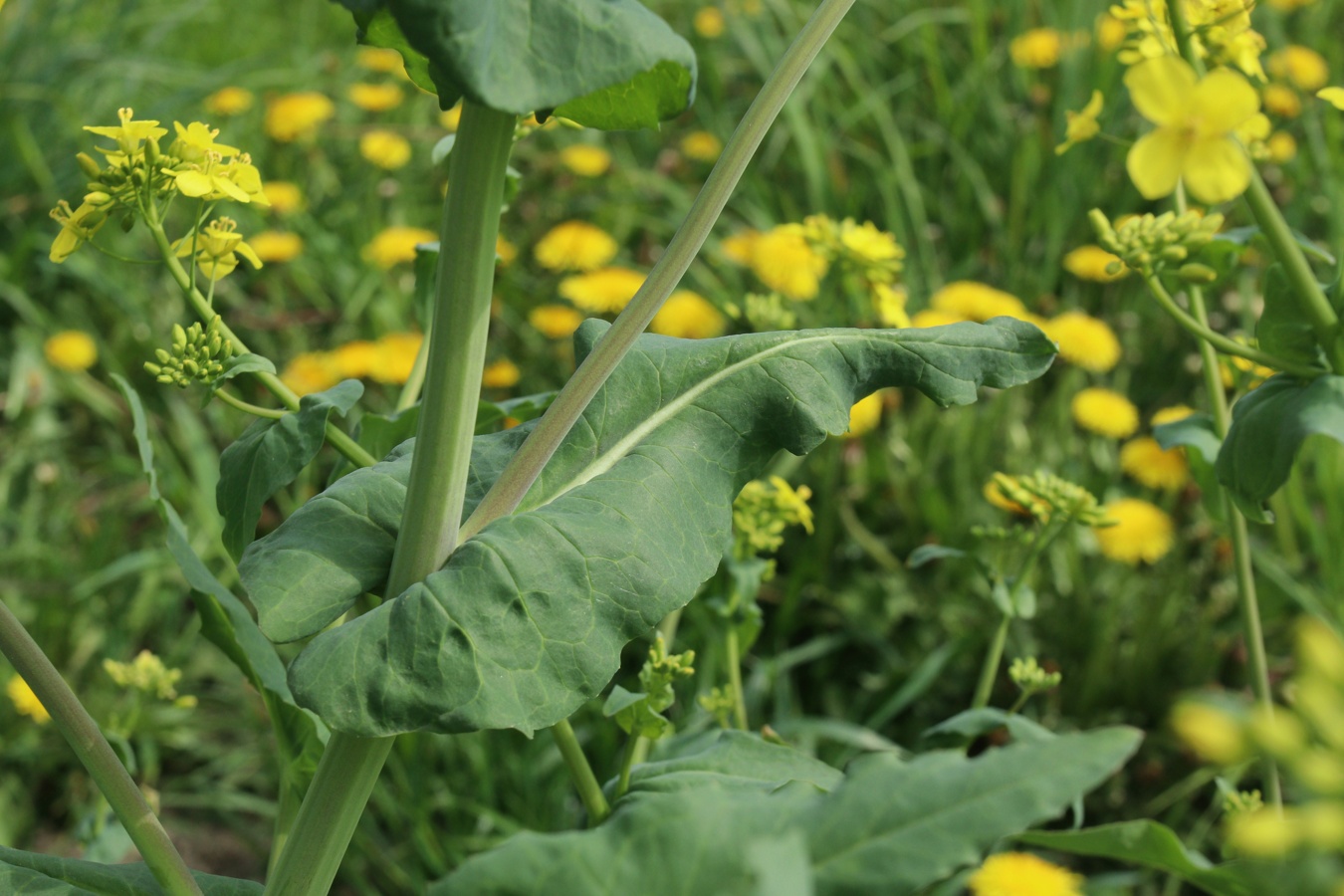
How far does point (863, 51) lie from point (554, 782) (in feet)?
7.92

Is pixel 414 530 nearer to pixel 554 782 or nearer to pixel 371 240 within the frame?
pixel 554 782

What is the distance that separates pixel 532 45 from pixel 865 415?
5.27ft

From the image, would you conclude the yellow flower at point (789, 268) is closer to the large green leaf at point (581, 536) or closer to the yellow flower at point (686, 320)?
the yellow flower at point (686, 320)

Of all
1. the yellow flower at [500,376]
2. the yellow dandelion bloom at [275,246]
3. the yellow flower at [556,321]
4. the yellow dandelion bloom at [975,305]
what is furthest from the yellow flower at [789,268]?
the yellow dandelion bloom at [275,246]

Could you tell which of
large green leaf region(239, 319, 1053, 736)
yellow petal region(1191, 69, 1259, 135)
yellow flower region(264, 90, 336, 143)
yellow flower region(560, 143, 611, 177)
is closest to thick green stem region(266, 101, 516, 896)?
large green leaf region(239, 319, 1053, 736)

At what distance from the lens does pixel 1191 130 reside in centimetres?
68

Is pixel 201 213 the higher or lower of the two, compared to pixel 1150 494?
higher

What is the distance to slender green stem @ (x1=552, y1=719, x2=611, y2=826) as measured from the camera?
35.7 inches

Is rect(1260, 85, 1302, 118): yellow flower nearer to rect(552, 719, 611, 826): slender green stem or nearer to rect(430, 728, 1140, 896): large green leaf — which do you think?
rect(552, 719, 611, 826): slender green stem

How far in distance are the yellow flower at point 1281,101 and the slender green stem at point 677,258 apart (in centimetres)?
256

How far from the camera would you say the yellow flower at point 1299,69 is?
2.98m

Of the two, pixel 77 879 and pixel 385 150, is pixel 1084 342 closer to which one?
pixel 385 150

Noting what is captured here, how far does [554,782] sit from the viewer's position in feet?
6.35

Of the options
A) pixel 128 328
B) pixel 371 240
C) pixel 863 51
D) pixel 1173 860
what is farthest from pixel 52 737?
pixel 863 51
